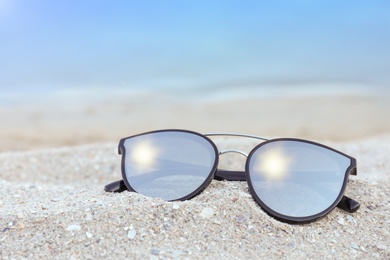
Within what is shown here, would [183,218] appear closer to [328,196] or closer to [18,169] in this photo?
[328,196]

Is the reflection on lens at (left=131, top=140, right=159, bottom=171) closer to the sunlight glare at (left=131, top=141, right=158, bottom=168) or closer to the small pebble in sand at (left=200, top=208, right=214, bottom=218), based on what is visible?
the sunlight glare at (left=131, top=141, right=158, bottom=168)

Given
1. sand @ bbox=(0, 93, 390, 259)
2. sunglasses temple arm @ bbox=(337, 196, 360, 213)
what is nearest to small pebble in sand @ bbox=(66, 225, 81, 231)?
sand @ bbox=(0, 93, 390, 259)

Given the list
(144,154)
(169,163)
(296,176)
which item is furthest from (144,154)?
(296,176)

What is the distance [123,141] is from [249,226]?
755 millimetres

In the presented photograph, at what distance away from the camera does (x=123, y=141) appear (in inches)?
80.5

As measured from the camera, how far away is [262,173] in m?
1.82

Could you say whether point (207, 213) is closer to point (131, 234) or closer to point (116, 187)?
point (131, 234)

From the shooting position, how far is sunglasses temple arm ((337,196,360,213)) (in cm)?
177

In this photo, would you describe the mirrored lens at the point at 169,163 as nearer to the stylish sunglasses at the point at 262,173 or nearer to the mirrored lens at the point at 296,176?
the stylish sunglasses at the point at 262,173

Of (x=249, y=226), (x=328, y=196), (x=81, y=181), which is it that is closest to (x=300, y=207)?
(x=328, y=196)

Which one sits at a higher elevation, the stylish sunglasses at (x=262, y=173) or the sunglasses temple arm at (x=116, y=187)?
the stylish sunglasses at (x=262, y=173)

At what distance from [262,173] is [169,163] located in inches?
16.6

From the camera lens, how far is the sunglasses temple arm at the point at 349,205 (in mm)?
1767

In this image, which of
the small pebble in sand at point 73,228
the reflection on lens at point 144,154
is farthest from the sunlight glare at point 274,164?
the small pebble in sand at point 73,228
